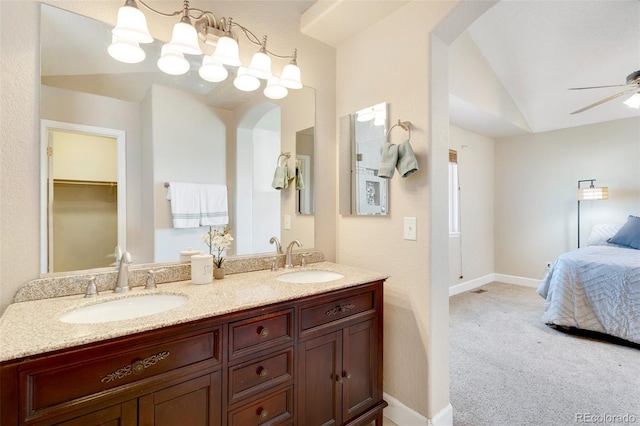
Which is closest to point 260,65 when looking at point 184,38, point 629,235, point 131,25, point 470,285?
point 184,38

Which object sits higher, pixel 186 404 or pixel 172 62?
pixel 172 62

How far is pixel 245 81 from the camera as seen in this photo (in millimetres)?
1820

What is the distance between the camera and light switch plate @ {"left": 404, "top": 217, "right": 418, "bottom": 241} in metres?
1.76

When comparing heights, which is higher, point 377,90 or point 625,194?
point 377,90

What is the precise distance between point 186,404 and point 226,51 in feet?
5.29

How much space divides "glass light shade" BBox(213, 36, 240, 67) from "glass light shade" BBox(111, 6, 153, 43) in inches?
12.8

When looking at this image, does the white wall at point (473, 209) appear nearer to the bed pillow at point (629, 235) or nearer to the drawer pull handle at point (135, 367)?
the bed pillow at point (629, 235)

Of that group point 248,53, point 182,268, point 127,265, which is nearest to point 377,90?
point 248,53

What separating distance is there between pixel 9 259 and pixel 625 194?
19.9 ft

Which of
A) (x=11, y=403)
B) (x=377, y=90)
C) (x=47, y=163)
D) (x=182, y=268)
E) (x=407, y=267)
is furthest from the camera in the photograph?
(x=377, y=90)

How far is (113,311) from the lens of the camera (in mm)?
1276

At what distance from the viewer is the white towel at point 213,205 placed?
1758 mm

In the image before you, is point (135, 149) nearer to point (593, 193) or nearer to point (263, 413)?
point (263, 413)

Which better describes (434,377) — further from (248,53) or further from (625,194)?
(625,194)
